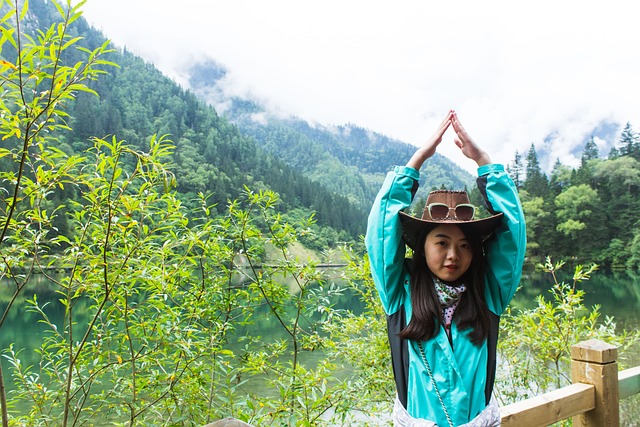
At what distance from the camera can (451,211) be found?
4.89 feet

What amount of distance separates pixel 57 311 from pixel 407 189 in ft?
58.2

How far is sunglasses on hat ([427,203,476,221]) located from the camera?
1.48m

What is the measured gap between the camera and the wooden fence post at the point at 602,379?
2.13 meters

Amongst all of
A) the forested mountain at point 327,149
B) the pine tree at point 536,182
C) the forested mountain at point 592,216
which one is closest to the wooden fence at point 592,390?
the forested mountain at point 592,216

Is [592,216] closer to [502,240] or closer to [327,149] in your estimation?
[502,240]

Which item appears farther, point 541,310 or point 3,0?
point 541,310

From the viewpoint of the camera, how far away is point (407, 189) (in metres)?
1.46

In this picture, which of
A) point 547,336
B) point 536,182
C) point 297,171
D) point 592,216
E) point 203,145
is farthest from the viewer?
point 297,171

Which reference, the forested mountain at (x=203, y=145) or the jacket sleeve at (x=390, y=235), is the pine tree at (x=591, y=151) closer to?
the forested mountain at (x=203, y=145)

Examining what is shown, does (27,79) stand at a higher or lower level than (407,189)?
higher

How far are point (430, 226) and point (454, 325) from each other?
0.30 metres

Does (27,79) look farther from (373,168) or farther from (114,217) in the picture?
(373,168)

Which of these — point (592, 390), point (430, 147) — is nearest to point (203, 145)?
point (592, 390)

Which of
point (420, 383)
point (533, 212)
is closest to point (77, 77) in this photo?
point (420, 383)
